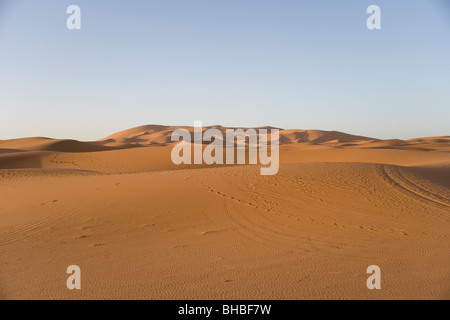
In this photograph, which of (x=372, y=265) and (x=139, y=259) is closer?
(x=372, y=265)

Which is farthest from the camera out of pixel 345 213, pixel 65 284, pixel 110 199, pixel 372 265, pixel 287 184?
pixel 287 184

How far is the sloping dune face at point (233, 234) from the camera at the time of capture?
385 centimetres

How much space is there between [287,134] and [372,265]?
7401 centimetres

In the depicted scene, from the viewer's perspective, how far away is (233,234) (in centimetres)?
588

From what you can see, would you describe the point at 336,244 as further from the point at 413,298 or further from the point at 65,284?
the point at 65,284

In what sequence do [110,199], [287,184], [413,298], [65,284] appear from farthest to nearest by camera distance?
[287,184], [110,199], [65,284], [413,298]

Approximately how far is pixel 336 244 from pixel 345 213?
1999mm

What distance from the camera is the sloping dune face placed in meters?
3.85

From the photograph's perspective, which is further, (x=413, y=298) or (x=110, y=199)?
(x=110, y=199)

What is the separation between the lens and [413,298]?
3539mm

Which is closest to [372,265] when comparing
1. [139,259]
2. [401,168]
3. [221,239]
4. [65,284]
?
[221,239]

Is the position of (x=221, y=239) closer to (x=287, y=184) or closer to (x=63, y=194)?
(x=287, y=184)

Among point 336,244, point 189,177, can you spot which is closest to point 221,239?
point 336,244

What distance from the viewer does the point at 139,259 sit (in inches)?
187
